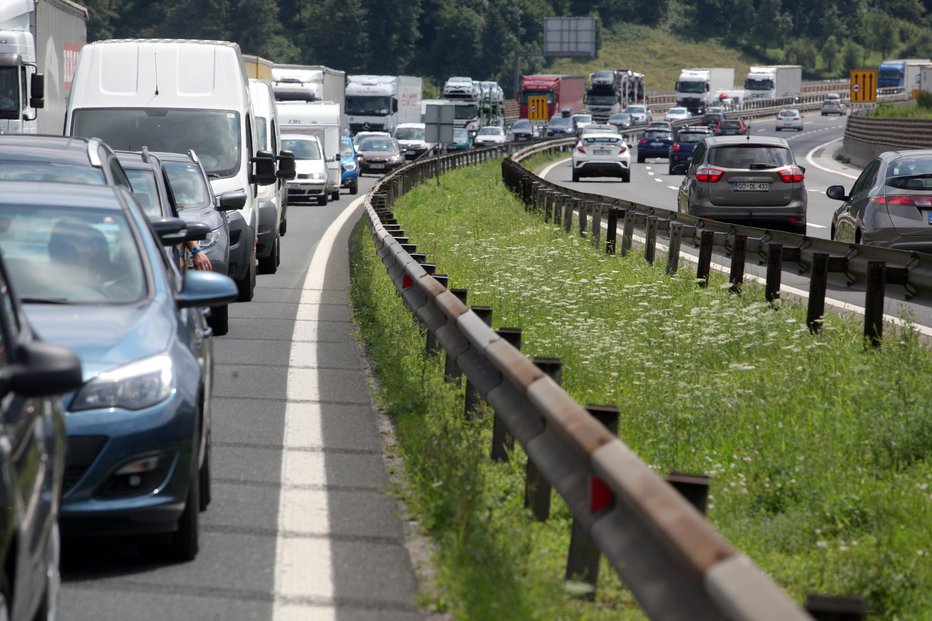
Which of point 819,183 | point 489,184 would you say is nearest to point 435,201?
point 489,184

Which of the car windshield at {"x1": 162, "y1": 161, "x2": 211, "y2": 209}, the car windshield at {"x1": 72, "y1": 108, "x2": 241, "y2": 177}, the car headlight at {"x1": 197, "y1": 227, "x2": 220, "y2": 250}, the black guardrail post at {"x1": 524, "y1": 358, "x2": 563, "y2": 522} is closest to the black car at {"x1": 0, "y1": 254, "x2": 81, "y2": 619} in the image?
the black guardrail post at {"x1": 524, "y1": 358, "x2": 563, "y2": 522}

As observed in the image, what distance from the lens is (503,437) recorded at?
7.80 meters

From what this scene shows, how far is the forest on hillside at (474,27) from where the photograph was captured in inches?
5453

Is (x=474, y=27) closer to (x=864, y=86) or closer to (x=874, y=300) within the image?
(x=864, y=86)

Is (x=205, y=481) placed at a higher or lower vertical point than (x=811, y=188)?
higher

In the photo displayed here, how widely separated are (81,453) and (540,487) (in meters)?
1.82

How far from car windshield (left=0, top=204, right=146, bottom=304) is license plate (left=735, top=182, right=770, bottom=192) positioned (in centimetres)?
1673

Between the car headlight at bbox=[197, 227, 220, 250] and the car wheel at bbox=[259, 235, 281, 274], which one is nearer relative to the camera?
the car headlight at bbox=[197, 227, 220, 250]

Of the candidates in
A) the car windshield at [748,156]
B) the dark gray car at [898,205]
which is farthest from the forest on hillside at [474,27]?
the dark gray car at [898,205]

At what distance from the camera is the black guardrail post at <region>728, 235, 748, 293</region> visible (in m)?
14.6

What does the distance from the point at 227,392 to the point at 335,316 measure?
4.88m

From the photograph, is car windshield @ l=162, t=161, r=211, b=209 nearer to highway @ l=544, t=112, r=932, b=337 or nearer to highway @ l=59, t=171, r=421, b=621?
highway @ l=59, t=171, r=421, b=621

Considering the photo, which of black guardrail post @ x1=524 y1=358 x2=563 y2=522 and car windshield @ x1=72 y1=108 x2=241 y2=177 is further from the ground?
car windshield @ x1=72 y1=108 x2=241 y2=177

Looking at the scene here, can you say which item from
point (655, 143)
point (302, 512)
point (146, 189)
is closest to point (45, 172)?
point (146, 189)
